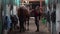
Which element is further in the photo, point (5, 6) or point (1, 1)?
point (5, 6)

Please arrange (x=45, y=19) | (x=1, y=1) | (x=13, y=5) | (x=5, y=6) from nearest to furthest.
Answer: (x=1, y=1) < (x=5, y=6) < (x=45, y=19) < (x=13, y=5)

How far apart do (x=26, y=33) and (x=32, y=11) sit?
35cm

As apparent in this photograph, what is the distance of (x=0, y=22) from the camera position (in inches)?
81.8

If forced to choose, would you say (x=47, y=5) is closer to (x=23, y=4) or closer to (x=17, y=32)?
(x=23, y=4)

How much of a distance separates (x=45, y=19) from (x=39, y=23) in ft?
0.52

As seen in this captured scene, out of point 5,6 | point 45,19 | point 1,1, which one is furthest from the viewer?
point 45,19

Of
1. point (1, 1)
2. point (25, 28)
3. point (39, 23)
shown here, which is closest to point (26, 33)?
point (25, 28)

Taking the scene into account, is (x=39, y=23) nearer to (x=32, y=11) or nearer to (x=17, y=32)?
(x=32, y=11)

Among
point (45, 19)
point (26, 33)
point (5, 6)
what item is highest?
point (5, 6)

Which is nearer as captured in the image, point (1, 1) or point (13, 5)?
point (1, 1)

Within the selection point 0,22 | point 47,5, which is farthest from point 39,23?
point 0,22

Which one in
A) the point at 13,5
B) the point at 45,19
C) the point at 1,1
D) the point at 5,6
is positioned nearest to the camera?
the point at 1,1

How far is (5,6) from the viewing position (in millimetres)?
2219

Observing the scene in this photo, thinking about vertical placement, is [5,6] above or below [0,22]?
above
